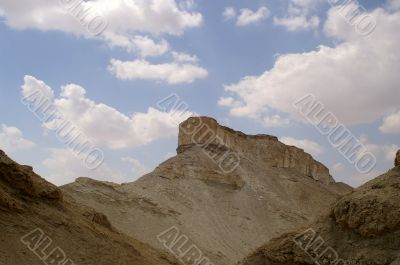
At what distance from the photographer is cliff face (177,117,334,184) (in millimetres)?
62062

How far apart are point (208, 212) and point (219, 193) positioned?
214 inches

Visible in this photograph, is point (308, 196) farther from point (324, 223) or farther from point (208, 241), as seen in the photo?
point (324, 223)

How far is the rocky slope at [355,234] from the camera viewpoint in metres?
7.59

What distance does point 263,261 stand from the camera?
969 centimetres

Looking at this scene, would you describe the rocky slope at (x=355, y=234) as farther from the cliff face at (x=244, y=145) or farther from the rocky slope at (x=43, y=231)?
the cliff face at (x=244, y=145)

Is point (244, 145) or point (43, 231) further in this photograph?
point (244, 145)

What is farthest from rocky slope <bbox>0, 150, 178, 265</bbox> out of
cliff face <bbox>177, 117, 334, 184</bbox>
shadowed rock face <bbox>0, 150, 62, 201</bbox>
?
cliff face <bbox>177, 117, 334, 184</bbox>

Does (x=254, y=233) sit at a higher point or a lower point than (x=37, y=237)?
higher

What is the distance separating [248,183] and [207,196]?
26.2 ft

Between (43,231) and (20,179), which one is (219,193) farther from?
(43,231)

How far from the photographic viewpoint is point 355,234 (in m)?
8.16

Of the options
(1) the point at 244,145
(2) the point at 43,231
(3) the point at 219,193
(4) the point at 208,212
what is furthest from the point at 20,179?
(1) the point at 244,145

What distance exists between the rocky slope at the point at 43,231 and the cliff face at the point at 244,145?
142 feet

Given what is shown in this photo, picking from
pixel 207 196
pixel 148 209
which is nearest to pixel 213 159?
pixel 207 196
